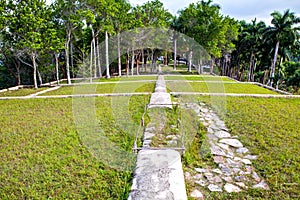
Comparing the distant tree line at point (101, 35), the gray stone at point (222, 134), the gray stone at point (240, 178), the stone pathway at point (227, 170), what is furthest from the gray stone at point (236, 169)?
the distant tree line at point (101, 35)

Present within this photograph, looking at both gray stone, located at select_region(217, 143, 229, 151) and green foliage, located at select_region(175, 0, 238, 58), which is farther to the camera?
green foliage, located at select_region(175, 0, 238, 58)

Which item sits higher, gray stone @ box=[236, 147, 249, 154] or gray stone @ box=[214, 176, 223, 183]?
gray stone @ box=[236, 147, 249, 154]

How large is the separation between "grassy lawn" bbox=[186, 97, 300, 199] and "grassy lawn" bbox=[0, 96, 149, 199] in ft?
3.96

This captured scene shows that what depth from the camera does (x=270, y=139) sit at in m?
3.99

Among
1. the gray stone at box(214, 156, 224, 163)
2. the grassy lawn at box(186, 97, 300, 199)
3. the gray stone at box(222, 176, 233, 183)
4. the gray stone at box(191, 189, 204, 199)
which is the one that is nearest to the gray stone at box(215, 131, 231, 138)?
the grassy lawn at box(186, 97, 300, 199)

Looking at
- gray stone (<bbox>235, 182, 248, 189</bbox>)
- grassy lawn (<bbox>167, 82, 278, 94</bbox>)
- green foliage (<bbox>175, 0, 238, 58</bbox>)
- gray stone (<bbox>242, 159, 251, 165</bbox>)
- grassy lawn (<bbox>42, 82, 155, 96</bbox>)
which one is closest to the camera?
gray stone (<bbox>235, 182, 248, 189</bbox>)

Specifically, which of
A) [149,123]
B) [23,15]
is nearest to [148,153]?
[149,123]

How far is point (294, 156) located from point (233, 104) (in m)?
3.48

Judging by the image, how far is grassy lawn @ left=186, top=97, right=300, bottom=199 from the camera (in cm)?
261

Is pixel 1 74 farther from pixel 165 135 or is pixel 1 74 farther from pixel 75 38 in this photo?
pixel 165 135

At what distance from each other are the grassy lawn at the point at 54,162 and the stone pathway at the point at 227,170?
0.98 meters

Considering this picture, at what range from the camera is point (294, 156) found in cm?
337

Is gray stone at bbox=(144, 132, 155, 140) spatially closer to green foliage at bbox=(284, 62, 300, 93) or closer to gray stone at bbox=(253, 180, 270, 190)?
gray stone at bbox=(253, 180, 270, 190)

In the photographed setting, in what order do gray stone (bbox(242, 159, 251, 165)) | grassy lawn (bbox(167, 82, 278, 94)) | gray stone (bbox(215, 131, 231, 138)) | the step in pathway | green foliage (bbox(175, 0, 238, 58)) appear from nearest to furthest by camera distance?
the step in pathway, gray stone (bbox(242, 159, 251, 165)), gray stone (bbox(215, 131, 231, 138)), grassy lawn (bbox(167, 82, 278, 94)), green foliage (bbox(175, 0, 238, 58))
